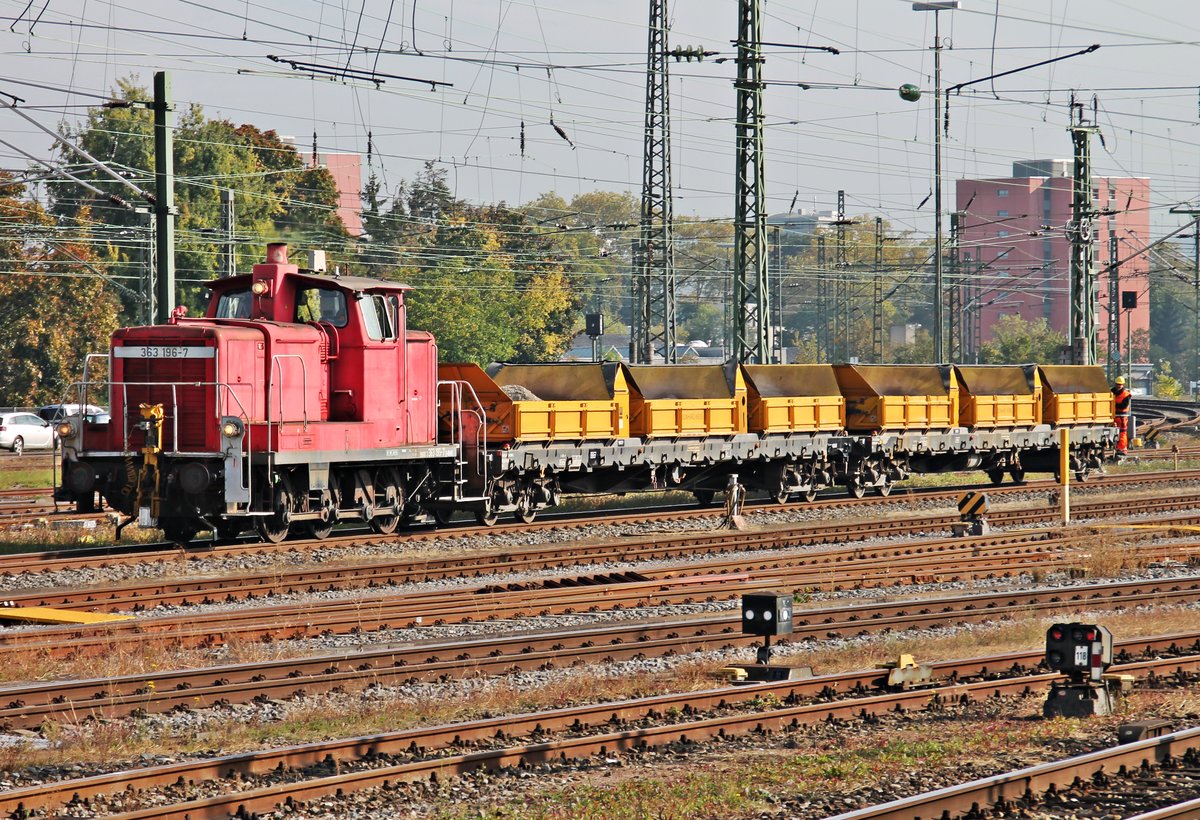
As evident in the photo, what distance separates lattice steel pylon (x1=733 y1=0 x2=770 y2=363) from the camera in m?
27.6

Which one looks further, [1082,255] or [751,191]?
[1082,255]

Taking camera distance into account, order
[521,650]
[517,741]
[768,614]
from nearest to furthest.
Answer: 1. [517,741]
2. [768,614]
3. [521,650]

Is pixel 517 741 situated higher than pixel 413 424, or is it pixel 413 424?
pixel 413 424

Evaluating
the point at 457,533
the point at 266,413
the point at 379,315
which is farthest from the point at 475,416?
the point at 266,413

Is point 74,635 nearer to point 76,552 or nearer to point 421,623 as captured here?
point 421,623

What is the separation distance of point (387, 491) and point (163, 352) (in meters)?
3.94

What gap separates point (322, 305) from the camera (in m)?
19.6

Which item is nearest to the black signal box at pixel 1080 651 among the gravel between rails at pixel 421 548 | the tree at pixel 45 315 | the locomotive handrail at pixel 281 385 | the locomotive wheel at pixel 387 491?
the gravel between rails at pixel 421 548

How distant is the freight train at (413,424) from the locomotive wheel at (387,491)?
33 mm

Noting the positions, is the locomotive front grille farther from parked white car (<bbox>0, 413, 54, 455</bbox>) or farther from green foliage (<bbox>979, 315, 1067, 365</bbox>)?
green foliage (<bbox>979, 315, 1067, 365</bbox>)

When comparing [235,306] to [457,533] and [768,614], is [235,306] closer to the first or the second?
[457,533]

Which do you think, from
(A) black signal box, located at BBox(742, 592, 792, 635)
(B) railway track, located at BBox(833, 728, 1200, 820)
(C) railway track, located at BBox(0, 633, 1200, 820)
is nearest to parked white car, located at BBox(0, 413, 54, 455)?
(A) black signal box, located at BBox(742, 592, 792, 635)

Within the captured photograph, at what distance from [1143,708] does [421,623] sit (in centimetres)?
670

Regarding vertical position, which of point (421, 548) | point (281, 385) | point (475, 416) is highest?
point (281, 385)
